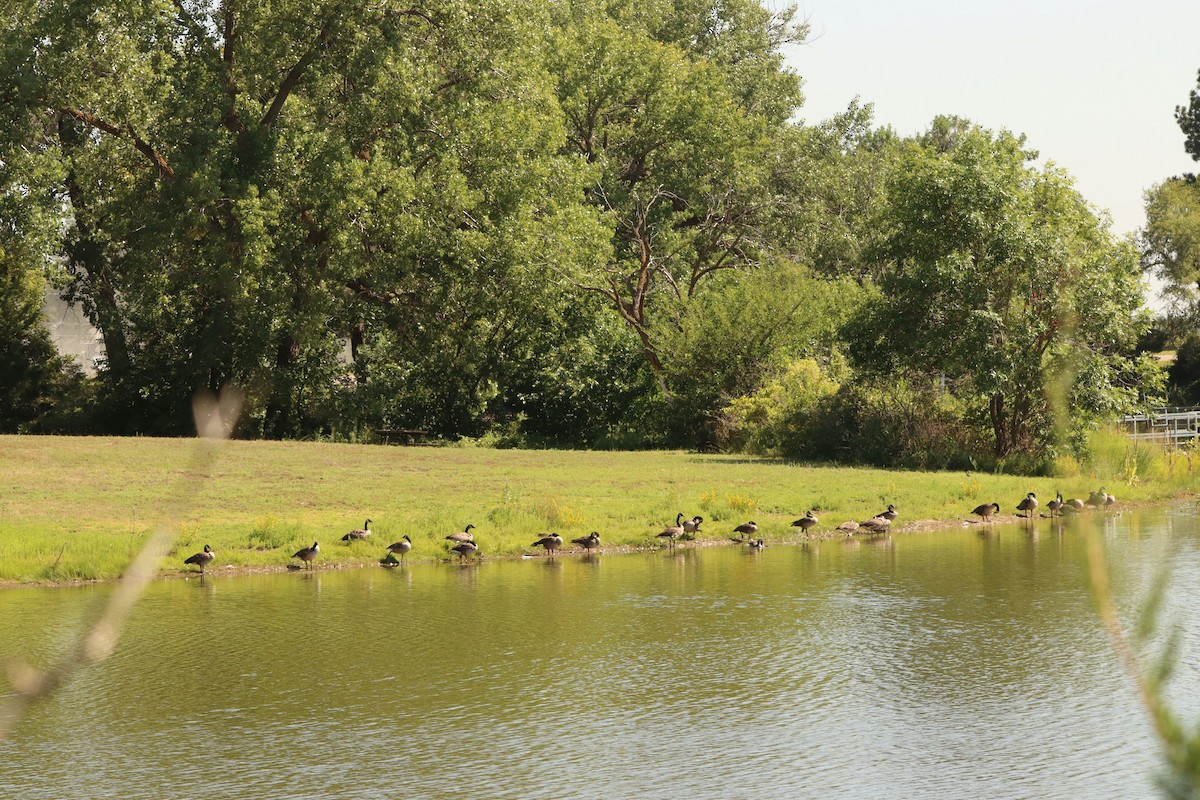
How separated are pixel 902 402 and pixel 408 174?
18.3 meters

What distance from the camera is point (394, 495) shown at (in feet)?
107

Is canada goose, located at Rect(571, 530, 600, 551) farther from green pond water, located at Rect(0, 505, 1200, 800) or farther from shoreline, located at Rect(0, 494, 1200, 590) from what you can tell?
green pond water, located at Rect(0, 505, 1200, 800)

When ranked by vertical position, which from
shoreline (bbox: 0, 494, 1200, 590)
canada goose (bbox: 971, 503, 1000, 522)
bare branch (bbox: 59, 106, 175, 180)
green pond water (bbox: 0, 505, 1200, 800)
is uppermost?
bare branch (bbox: 59, 106, 175, 180)

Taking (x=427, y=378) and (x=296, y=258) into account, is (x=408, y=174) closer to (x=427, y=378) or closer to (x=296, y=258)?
(x=296, y=258)

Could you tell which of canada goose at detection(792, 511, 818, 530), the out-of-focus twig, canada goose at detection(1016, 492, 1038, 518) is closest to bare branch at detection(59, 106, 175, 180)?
the out-of-focus twig

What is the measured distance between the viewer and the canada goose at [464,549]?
2589 cm

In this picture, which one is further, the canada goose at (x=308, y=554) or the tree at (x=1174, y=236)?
the tree at (x=1174, y=236)

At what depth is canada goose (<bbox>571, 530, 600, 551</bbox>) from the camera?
27.0m

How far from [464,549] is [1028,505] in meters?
14.6

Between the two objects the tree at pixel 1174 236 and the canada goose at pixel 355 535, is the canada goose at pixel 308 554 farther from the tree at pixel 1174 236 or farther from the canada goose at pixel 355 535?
the tree at pixel 1174 236

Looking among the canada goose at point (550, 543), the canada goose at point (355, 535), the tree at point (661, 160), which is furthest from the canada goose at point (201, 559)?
the tree at point (661, 160)

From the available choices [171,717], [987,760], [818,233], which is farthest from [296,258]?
[987,760]

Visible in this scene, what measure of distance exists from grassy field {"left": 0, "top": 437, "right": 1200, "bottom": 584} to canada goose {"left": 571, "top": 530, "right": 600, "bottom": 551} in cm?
71

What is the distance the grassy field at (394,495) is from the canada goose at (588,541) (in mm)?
707
